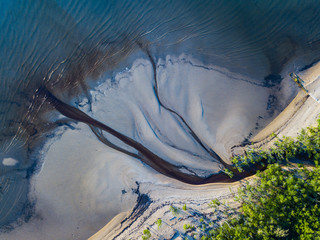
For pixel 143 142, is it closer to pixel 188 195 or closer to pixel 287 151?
pixel 188 195

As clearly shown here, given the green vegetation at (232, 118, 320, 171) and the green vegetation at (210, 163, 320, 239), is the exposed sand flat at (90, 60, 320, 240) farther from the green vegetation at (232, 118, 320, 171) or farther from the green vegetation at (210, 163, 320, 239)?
the green vegetation at (210, 163, 320, 239)

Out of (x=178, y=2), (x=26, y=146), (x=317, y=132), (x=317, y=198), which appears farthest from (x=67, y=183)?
(x=317, y=132)

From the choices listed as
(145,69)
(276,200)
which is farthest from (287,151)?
(145,69)

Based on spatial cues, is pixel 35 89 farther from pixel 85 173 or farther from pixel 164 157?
pixel 164 157

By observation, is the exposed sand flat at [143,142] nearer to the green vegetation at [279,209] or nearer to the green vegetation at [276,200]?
the green vegetation at [276,200]

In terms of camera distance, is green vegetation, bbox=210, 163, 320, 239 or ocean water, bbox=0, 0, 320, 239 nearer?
green vegetation, bbox=210, 163, 320, 239

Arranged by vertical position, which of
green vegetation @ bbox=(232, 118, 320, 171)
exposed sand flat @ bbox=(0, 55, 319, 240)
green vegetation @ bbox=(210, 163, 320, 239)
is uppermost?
exposed sand flat @ bbox=(0, 55, 319, 240)

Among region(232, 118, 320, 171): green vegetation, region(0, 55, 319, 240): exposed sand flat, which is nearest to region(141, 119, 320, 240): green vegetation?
region(232, 118, 320, 171): green vegetation

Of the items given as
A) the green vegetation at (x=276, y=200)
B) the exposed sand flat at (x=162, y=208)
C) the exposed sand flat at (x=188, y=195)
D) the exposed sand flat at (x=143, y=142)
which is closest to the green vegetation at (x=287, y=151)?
the green vegetation at (x=276, y=200)
